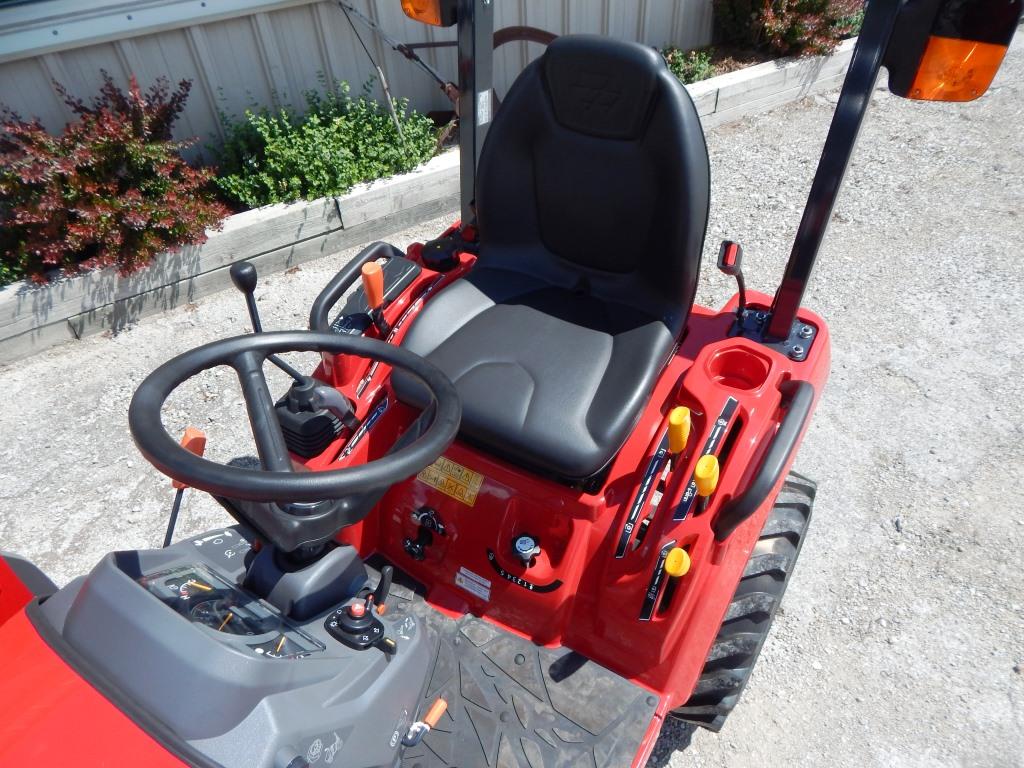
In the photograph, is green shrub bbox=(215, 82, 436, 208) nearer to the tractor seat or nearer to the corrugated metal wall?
the corrugated metal wall

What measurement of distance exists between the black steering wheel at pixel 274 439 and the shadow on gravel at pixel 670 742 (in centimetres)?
120

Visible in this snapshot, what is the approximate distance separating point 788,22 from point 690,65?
75 centimetres

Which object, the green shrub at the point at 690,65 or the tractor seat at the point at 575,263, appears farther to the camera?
the green shrub at the point at 690,65

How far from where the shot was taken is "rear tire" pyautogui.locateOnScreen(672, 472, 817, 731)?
1.70 metres

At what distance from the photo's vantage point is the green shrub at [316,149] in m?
3.72

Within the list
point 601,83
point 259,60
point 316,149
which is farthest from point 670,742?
point 259,60

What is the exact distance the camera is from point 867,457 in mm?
2635

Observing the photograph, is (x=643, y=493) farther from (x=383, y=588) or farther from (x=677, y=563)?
(x=383, y=588)

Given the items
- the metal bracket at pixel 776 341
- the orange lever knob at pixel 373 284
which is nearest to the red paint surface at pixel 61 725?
the orange lever knob at pixel 373 284

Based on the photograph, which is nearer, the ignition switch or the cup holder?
the cup holder

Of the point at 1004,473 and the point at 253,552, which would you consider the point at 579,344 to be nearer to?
the point at 253,552

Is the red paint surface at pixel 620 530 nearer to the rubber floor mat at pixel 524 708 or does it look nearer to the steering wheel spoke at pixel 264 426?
the rubber floor mat at pixel 524 708

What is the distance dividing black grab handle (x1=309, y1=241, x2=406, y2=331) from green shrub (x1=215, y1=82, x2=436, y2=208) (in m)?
1.76

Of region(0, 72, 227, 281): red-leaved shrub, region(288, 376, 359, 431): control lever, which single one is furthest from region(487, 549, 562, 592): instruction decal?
region(0, 72, 227, 281): red-leaved shrub
